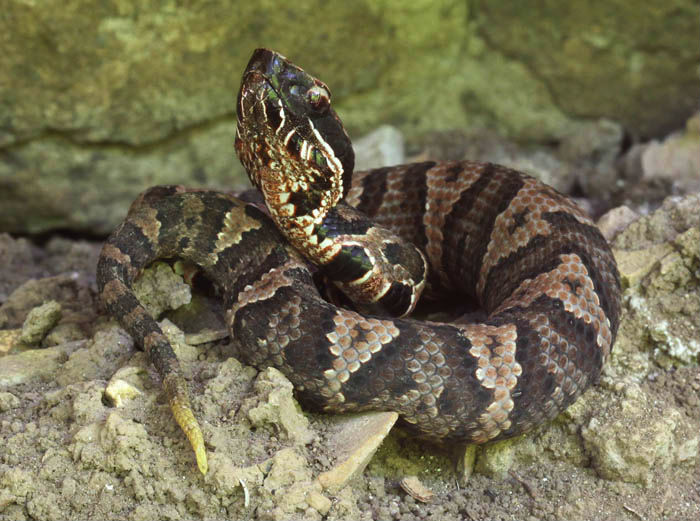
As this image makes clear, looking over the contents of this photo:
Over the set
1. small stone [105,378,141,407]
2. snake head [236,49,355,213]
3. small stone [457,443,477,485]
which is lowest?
small stone [457,443,477,485]

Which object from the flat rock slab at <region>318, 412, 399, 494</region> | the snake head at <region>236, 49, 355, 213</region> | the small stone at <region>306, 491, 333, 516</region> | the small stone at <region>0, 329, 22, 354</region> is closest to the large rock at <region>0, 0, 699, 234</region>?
the small stone at <region>0, 329, 22, 354</region>

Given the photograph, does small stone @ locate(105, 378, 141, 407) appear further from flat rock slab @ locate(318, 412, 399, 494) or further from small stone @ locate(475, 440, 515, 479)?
small stone @ locate(475, 440, 515, 479)

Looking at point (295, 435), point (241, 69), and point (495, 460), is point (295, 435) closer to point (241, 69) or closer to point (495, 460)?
point (495, 460)

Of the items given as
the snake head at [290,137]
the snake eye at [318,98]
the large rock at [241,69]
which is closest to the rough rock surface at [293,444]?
the snake head at [290,137]

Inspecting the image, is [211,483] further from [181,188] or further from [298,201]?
[181,188]

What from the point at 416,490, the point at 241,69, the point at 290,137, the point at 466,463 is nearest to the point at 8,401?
the point at 290,137

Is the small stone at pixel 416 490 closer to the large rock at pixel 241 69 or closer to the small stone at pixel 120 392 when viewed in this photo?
the small stone at pixel 120 392

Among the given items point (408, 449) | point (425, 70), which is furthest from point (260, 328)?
point (425, 70)
